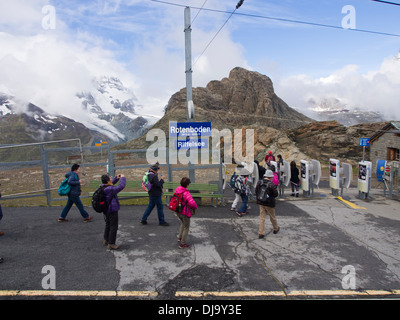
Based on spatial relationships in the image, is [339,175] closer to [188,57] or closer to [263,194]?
[263,194]

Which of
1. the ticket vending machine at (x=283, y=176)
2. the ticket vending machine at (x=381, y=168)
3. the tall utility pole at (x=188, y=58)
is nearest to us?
the tall utility pole at (x=188, y=58)

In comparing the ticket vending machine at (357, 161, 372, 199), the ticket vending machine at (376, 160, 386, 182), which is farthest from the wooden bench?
the ticket vending machine at (376, 160, 386, 182)

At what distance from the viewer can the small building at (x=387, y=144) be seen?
23.0m

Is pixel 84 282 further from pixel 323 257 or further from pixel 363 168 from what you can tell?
pixel 363 168

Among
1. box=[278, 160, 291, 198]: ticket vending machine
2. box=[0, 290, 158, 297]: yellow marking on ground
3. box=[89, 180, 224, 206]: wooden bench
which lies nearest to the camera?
box=[0, 290, 158, 297]: yellow marking on ground

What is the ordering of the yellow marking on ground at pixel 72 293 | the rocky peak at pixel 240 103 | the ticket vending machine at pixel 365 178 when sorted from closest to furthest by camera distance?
the yellow marking on ground at pixel 72 293
the ticket vending machine at pixel 365 178
the rocky peak at pixel 240 103

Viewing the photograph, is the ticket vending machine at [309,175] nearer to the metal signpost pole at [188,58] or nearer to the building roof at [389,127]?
the metal signpost pole at [188,58]

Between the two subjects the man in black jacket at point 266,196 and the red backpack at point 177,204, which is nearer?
the red backpack at point 177,204

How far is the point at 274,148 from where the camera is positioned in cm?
2956

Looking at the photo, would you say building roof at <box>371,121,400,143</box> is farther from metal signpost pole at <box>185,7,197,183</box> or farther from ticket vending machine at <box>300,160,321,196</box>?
metal signpost pole at <box>185,7,197,183</box>

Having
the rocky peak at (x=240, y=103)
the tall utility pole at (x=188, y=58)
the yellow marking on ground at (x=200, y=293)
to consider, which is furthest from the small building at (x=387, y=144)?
the rocky peak at (x=240, y=103)

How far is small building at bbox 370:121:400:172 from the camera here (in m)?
23.0

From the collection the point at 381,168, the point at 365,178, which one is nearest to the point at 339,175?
the point at 365,178

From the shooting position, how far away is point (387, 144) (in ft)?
78.6
